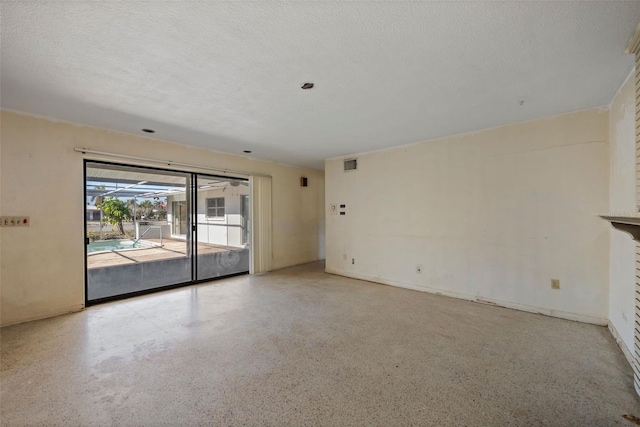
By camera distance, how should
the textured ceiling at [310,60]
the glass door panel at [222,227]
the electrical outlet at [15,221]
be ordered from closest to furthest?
the textured ceiling at [310,60] < the electrical outlet at [15,221] < the glass door panel at [222,227]

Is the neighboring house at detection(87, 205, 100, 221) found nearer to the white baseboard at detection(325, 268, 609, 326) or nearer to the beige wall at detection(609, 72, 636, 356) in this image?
the white baseboard at detection(325, 268, 609, 326)

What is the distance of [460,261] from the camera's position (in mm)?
3857

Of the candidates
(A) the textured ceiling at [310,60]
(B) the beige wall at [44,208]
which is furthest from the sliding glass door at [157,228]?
(A) the textured ceiling at [310,60]

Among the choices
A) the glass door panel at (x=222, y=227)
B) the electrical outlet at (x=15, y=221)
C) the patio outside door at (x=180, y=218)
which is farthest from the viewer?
the glass door panel at (x=222, y=227)

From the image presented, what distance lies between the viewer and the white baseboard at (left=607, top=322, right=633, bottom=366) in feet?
7.22

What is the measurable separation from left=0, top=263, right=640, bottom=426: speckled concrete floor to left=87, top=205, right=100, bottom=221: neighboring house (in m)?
1.22

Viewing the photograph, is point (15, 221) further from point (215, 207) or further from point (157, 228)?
point (215, 207)

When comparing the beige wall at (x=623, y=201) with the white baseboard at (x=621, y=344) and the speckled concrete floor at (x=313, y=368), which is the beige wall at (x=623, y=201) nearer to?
the white baseboard at (x=621, y=344)

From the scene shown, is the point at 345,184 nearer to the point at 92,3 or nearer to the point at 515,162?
the point at 515,162

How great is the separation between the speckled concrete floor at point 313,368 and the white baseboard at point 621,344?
0.04m

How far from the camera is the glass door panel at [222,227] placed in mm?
5270

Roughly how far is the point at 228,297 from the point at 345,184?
9.52ft

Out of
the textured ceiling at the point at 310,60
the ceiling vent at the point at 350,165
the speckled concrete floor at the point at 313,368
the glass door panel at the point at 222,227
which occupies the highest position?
the textured ceiling at the point at 310,60

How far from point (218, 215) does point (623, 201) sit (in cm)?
662
